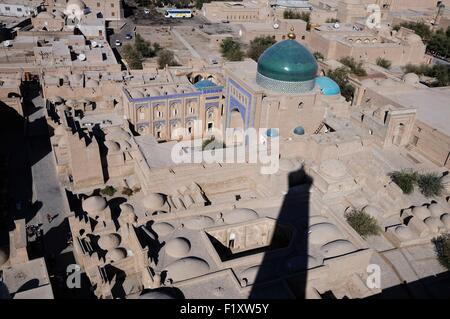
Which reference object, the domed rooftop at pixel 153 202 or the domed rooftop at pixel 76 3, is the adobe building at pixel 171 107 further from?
the domed rooftop at pixel 76 3

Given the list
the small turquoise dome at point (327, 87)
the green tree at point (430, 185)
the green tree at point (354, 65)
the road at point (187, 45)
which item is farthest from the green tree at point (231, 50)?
the green tree at point (430, 185)

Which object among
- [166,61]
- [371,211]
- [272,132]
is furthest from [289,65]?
[166,61]

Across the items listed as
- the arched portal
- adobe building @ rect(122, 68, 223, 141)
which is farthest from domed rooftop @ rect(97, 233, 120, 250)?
the arched portal

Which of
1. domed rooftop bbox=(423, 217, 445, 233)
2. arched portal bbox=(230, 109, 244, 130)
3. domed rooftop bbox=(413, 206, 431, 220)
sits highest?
arched portal bbox=(230, 109, 244, 130)

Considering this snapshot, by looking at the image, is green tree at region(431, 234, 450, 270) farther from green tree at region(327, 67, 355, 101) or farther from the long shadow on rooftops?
green tree at region(327, 67, 355, 101)

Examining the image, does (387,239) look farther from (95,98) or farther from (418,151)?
(95,98)

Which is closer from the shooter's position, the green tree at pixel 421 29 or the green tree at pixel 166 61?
the green tree at pixel 166 61
